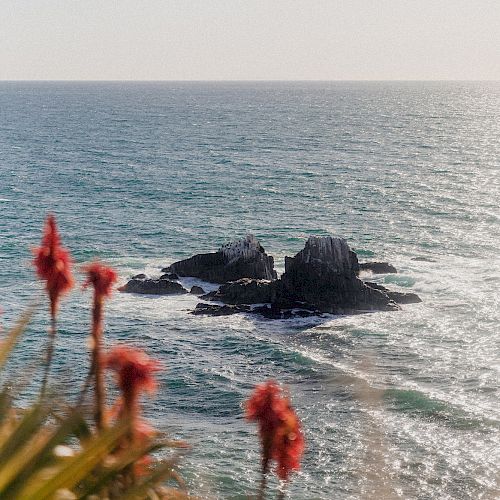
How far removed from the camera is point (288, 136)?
568 ft

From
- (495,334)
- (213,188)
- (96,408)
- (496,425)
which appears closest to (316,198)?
(213,188)

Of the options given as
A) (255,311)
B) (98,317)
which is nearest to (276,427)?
(98,317)

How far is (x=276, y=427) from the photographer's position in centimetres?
600

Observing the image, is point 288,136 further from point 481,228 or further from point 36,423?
point 36,423

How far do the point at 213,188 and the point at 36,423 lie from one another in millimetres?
98748

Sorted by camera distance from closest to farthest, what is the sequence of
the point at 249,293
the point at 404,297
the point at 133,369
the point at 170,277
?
the point at 133,369
the point at 249,293
the point at 404,297
the point at 170,277

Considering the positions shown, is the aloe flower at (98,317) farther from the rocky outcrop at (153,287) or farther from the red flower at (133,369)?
the rocky outcrop at (153,287)

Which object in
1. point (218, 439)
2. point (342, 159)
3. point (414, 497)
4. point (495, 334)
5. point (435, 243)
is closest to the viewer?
Result: point (414, 497)

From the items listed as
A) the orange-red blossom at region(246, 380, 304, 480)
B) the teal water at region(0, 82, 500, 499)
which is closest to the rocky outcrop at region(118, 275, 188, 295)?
the teal water at region(0, 82, 500, 499)

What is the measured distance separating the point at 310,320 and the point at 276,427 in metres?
45.4

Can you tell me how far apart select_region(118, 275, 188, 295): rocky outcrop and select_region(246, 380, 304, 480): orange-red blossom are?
5046 centimetres

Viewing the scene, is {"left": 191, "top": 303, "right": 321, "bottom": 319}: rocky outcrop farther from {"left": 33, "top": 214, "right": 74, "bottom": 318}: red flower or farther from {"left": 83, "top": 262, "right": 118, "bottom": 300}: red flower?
{"left": 83, "top": 262, "right": 118, "bottom": 300}: red flower

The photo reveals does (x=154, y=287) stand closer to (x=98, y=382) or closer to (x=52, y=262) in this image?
(x=52, y=262)

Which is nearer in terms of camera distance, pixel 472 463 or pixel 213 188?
pixel 472 463
